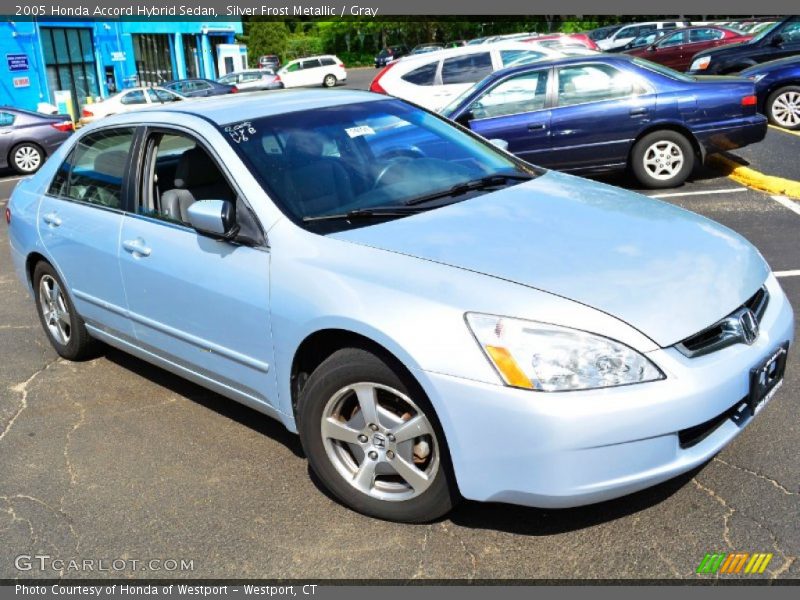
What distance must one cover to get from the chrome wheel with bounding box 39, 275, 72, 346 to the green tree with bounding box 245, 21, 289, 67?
56.0 m

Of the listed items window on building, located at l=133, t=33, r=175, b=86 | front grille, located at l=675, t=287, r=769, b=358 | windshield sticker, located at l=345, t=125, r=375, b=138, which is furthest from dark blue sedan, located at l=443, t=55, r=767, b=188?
window on building, located at l=133, t=33, r=175, b=86

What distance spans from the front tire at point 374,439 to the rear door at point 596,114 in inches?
257

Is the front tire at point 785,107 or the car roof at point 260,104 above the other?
the car roof at point 260,104

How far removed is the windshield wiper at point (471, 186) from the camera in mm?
3896

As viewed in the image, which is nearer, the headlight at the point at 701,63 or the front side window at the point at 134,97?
the headlight at the point at 701,63

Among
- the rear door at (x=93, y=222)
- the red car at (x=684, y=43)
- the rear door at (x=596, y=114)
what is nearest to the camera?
the rear door at (x=93, y=222)

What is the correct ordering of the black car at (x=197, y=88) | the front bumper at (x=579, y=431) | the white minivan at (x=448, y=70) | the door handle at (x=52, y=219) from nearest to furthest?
1. the front bumper at (x=579, y=431)
2. the door handle at (x=52, y=219)
3. the white minivan at (x=448, y=70)
4. the black car at (x=197, y=88)

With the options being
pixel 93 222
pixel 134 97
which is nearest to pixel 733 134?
pixel 93 222

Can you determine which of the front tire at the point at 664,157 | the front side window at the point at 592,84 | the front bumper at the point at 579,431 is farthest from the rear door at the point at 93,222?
the front tire at the point at 664,157

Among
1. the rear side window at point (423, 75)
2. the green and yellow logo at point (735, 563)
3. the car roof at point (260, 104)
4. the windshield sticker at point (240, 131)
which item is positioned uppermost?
the car roof at point (260, 104)

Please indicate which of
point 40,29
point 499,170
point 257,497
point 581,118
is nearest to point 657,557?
point 257,497

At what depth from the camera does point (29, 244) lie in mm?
5262

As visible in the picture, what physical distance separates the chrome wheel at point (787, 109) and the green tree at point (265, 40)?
50.6 m

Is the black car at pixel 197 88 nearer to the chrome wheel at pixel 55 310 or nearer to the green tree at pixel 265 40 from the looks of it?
the chrome wheel at pixel 55 310
